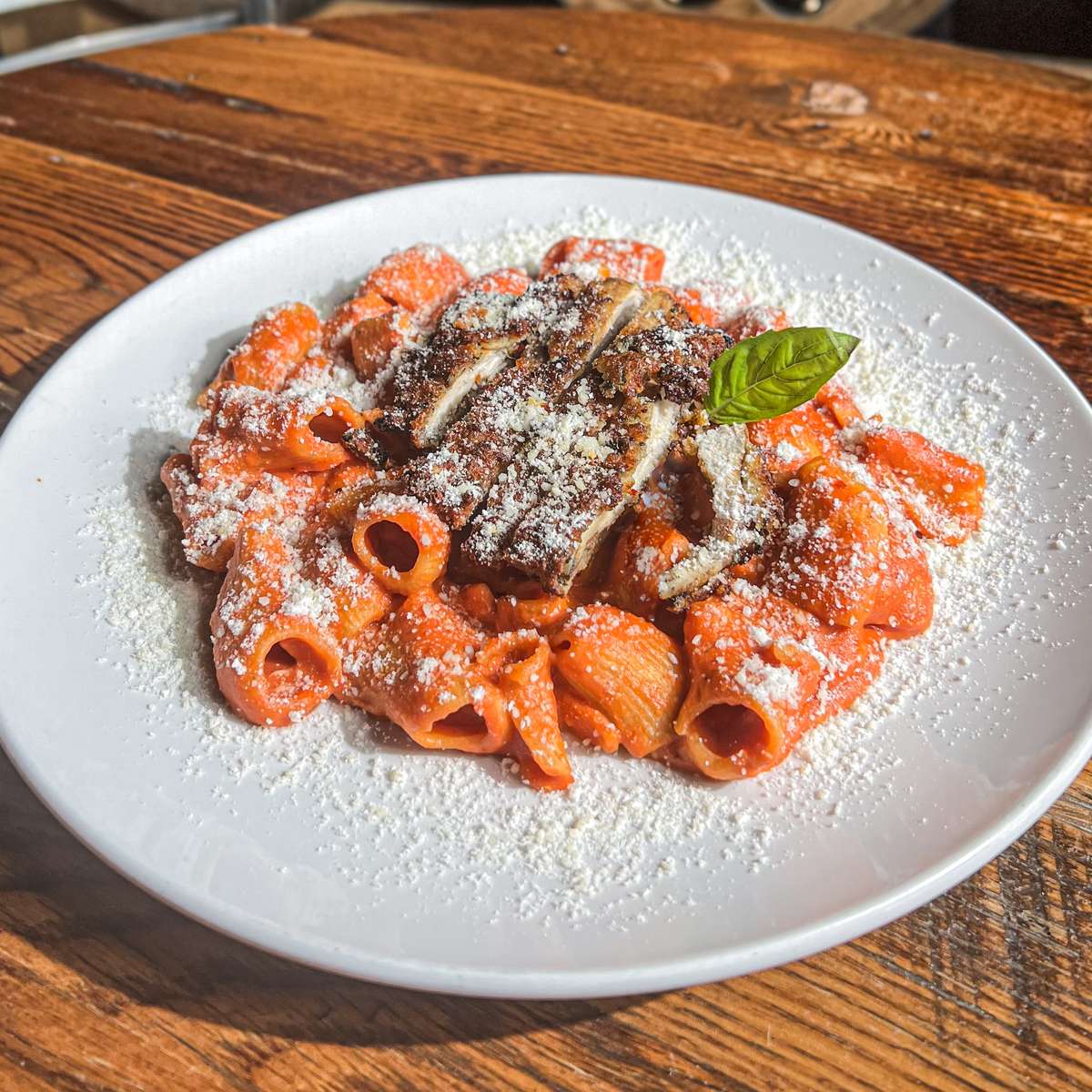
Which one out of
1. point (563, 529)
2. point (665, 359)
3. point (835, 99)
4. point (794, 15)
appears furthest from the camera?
point (794, 15)

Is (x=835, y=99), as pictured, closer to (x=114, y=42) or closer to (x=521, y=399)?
(x=521, y=399)

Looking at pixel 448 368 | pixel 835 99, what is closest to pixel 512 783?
pixel 448 368

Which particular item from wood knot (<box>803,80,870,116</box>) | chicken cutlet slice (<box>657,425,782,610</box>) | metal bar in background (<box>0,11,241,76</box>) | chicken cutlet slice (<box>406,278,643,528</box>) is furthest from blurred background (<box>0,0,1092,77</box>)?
chicken cutlet slice (<box>657,425,782,610</box>)

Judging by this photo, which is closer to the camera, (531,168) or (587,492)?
(587,492)

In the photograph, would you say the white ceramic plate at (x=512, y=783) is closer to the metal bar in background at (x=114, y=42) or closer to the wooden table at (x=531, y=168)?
the wooden table at (x=531, y=168)

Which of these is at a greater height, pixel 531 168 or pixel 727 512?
pixel 531 168

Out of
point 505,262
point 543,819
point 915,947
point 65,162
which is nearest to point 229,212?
point 65,162
